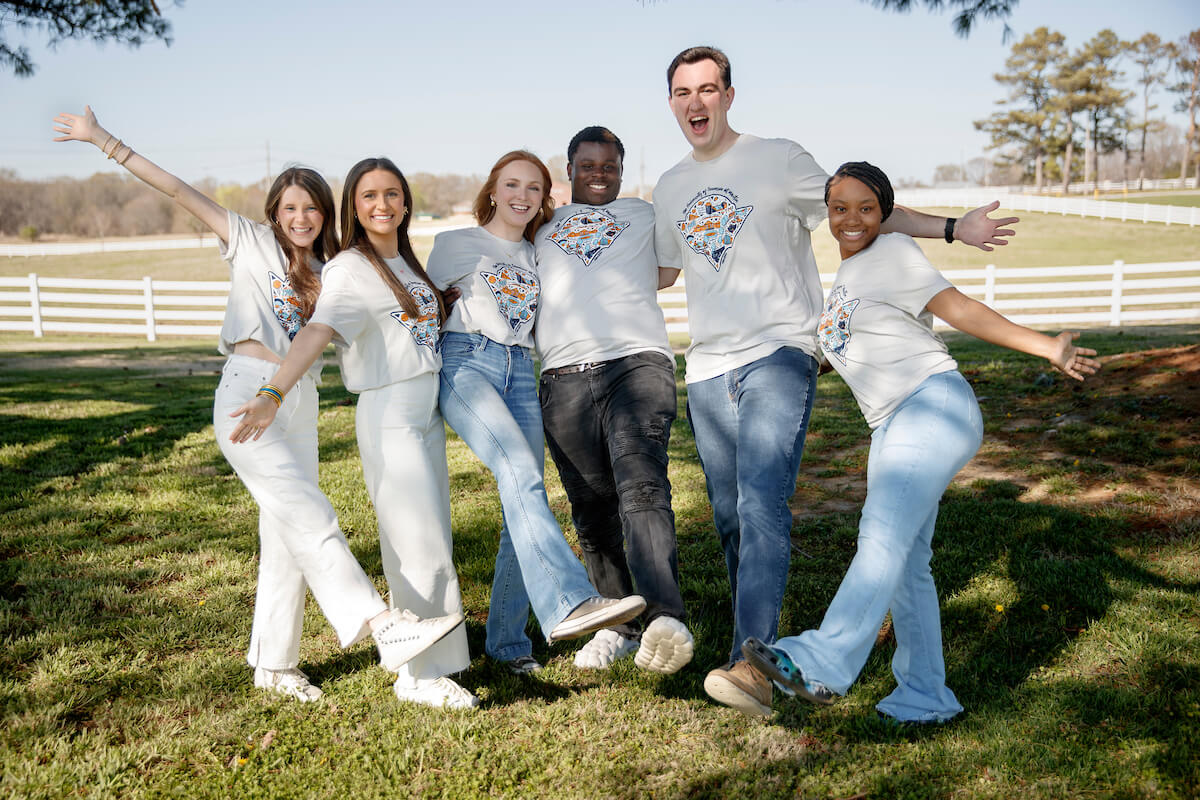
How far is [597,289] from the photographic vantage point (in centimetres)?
380

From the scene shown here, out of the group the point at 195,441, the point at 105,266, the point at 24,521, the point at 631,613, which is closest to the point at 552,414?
the point at 631,613

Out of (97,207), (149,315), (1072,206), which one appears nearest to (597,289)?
(149,315)

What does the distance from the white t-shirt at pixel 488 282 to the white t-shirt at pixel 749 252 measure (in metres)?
0.69

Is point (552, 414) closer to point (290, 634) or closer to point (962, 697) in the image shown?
point (290, 634)

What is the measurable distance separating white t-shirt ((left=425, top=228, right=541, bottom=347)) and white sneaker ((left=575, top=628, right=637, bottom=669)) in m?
1.34

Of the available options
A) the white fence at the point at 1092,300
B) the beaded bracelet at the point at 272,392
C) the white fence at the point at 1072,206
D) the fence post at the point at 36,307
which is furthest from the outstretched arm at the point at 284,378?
the white fence at the point at 1072,206

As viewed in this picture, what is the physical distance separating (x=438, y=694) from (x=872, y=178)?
8.23 ft

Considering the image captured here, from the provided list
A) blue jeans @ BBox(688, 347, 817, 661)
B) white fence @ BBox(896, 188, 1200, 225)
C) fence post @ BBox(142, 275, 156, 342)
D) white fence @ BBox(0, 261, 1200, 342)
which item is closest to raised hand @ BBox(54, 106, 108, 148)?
blue jeans @ BBox(688, 347, 817, 661)

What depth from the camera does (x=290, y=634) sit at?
11.8 ft

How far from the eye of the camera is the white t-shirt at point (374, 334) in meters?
3.41

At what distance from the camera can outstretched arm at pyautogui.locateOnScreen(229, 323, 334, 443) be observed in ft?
10.3

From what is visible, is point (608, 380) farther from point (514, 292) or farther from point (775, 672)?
point (775, 672)

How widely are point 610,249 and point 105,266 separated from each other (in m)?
50.2

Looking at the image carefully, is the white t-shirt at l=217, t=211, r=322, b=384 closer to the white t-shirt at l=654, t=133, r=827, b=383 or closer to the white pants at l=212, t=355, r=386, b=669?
the white pants at l=212, t=355, r=386, b=669
